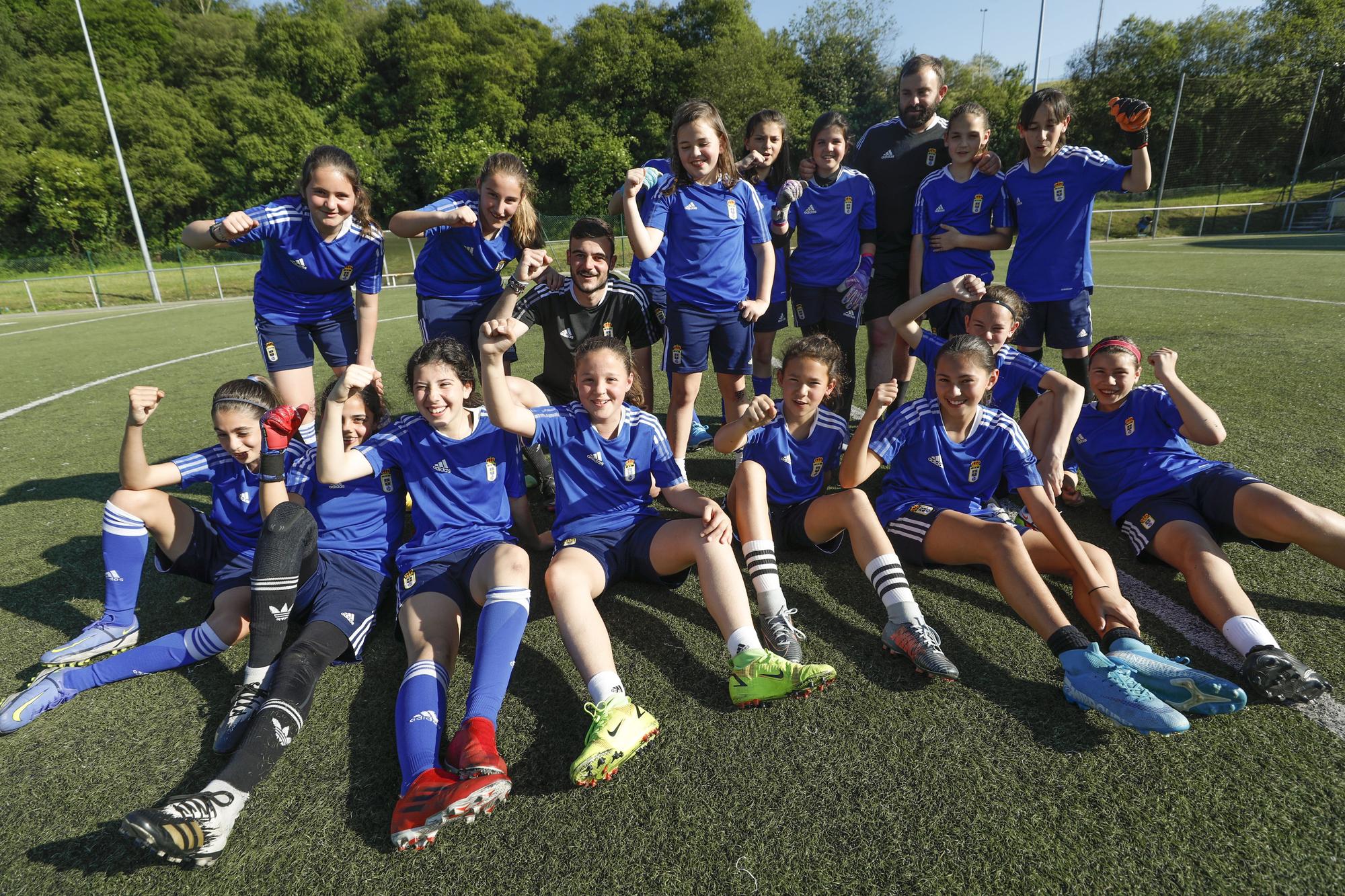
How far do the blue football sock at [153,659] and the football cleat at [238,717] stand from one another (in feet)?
1.15

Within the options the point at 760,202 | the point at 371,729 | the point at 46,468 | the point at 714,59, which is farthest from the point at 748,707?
the point at 714,59

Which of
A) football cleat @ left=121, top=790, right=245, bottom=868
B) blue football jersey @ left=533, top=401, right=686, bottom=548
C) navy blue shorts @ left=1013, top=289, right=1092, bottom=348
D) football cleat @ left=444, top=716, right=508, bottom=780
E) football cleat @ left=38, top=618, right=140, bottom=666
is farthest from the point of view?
navy blue shorts @ left=1013, top=289, right=1092, bottom=348

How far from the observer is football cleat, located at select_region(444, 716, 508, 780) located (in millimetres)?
1886

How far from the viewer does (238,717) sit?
2244mm

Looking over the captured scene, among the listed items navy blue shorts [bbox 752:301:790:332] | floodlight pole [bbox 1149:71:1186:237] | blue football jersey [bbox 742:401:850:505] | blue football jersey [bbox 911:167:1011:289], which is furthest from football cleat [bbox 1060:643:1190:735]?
floodlight pole [bbox 1149:71:1186:237]

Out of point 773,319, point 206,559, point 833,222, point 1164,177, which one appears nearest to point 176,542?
point 206,559

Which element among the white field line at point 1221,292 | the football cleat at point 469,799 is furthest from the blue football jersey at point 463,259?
the white field line at point 1221,292

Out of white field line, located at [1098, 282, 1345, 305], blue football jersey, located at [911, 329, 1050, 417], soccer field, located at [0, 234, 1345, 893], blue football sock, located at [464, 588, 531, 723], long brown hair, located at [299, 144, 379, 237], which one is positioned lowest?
white field line, located at [1098, 282, 1345, 305]

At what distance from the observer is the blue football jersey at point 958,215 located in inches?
162

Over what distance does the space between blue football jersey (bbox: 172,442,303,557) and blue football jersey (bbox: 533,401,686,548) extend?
1.16 m

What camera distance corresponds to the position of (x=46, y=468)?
4.95 meters

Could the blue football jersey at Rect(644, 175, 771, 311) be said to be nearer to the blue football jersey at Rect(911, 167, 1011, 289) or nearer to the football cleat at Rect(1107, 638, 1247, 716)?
the blue football jersey at Rect(911, 167, 1011, 289)

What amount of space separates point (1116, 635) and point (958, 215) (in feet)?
8.99

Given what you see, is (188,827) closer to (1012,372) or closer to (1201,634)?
(1201,634)
